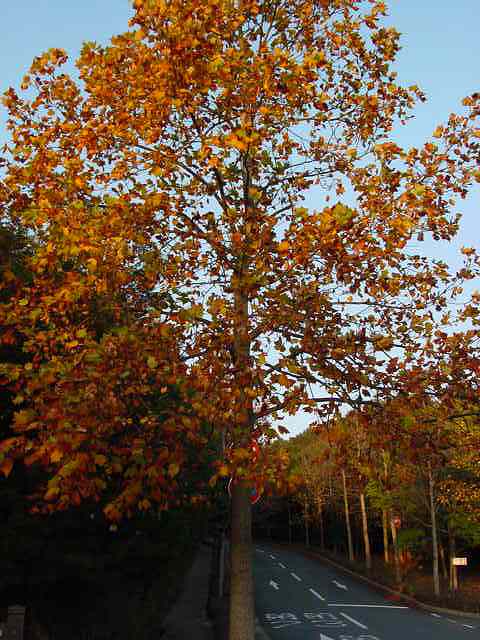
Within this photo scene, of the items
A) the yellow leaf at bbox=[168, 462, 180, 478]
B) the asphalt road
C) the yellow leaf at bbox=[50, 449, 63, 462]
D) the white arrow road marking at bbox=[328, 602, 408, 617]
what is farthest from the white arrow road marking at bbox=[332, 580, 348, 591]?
the yellow leaf at bbox=[50, 449, 63, 462]

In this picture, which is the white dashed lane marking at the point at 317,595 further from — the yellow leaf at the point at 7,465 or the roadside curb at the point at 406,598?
the yellow leaf at the point at 7,465

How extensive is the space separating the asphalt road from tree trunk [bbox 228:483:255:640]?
44.0ft

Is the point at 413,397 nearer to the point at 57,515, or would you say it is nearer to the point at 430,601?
the point at 57,515

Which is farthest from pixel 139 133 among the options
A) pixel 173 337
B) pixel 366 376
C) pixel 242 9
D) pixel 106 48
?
pixel 366 376

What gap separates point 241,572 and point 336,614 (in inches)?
789

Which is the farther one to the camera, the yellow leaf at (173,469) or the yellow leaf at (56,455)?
the yellow leaf at (173,469)

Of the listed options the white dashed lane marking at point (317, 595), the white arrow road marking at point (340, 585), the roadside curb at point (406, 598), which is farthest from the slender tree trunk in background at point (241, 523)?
the white arrow road marking at point (340, 585)

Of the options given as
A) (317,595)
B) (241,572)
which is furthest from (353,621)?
(241,572)

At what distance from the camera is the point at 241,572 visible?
7.74m

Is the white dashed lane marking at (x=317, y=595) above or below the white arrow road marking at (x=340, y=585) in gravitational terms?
above

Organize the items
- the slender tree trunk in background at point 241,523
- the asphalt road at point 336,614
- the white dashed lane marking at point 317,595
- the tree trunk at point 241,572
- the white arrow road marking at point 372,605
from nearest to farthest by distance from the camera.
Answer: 1. the slender tree trunk in background at point 241,523
2. the tree trunk at point 241,572
3. the asphalt road at point 336,614
4. the white arrow road marking at point 372,605
5. the white dashed lane marking at point 317,595

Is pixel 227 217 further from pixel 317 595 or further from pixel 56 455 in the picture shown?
pixel 317 595

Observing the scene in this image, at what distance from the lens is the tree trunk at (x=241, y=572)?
24.8ft

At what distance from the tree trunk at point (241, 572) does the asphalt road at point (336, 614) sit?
13.4m
